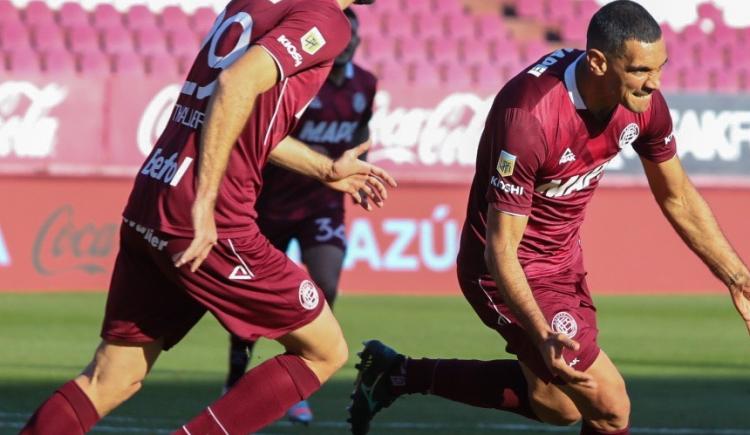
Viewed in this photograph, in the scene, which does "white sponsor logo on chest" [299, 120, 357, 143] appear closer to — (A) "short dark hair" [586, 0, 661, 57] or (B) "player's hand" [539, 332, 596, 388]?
(A) "short dark hair" [586, 0, 661, 57]

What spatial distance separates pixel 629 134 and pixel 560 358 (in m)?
1.17

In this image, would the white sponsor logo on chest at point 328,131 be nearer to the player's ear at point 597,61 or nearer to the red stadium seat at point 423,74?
the player's ear at point 597,61

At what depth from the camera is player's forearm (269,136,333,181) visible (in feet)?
17.7

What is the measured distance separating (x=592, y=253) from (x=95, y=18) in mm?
7256

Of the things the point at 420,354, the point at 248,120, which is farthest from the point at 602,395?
the point at 420,354

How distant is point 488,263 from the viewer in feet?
18.1

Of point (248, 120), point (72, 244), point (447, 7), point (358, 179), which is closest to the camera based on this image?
point (248, 120)

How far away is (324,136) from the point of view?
8.48 metres

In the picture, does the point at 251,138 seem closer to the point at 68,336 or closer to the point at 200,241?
the point at 200,241

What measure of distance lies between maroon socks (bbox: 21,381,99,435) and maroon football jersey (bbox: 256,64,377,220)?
3195 millimetres

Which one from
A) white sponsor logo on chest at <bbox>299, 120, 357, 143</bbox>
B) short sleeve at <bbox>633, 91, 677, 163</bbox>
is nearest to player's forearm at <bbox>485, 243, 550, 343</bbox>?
short sleeve at <bbox>633, 91, 677, 163</bbox>

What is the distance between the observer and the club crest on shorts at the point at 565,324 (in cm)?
572

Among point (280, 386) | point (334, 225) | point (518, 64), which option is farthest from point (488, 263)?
point (518, 64)

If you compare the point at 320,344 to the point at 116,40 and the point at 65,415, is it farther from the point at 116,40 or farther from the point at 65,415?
the point at 116,40
